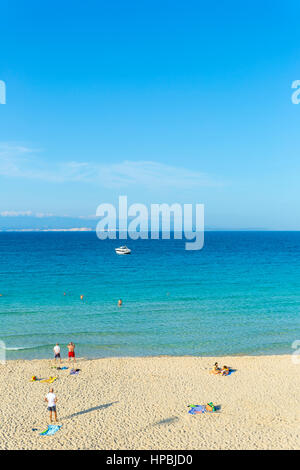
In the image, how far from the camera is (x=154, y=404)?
1636 centimetres

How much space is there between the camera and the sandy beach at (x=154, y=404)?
13.3m

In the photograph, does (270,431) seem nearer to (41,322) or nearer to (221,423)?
(221,423)

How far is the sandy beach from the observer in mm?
13297

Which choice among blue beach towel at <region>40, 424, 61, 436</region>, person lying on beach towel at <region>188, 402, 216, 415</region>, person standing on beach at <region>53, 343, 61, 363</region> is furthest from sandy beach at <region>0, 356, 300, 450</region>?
person standing on beach at <region>53, 343, 61, 363</region>

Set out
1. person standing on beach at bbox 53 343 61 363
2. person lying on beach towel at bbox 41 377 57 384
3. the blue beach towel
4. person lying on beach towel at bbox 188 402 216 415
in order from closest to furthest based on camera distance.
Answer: the blue beach towel, person lying on beach towel at bbox 188 402 216 415, person lying on beach towel at bbox 41 377 57 384, person standing on beach at bbox 53 343 61 363

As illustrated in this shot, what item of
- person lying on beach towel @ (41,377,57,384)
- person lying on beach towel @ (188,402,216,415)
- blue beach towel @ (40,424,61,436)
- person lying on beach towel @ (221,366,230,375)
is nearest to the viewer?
blue beach towel @ (40,424,61,436)

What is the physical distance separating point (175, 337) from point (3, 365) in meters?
12.1

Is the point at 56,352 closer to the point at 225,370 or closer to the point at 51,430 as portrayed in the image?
the point at 51,430

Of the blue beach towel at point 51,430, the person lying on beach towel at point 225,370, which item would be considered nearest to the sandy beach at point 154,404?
the blue beach towel at point 51,430

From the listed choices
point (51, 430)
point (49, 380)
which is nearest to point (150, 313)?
point (49, 380)

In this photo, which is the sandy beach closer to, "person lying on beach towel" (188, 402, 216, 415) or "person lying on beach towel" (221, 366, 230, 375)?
"person lying on beach towel" (188, 402, 216, 415)

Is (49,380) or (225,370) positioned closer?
(49,380)

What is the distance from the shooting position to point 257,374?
2012 centimetres
